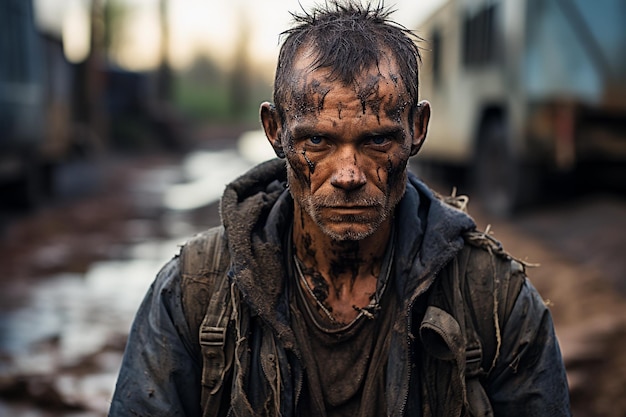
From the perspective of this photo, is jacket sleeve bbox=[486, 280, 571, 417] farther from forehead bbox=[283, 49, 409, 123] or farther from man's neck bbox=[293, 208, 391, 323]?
forehead bbox=[283, 49, 409, 123]

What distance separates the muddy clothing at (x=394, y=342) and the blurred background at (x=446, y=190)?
2.08 feet

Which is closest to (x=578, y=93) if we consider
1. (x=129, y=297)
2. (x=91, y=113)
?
(x=129, y=297)

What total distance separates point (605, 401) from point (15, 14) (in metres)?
9.60

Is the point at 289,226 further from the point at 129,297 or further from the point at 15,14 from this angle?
the point at 15,14

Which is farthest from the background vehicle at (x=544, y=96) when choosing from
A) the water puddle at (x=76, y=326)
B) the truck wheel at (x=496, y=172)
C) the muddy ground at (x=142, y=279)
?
the water puddle at (x=76, y=326)

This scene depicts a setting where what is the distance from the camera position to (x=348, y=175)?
2.19 m

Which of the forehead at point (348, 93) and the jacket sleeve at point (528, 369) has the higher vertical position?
the forehead at point (348, 93)

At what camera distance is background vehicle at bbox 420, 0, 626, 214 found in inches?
347

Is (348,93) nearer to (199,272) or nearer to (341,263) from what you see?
(341,263)

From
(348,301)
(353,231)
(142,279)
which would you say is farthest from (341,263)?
(142,279)

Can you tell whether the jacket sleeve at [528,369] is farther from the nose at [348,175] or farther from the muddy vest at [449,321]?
the nose at [348,175]

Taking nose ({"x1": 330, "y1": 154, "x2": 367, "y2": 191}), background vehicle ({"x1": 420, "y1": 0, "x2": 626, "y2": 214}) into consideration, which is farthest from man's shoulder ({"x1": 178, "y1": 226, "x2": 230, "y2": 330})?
background vehicle ({"x1": 420, "y1": 0, "x2": 626, "y2": 214})

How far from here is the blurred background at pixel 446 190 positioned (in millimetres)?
5332

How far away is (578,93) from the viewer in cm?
891
